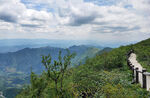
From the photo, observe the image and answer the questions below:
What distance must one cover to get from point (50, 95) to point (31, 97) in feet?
5.22

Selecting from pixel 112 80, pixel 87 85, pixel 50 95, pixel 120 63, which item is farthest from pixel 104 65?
pixel 50 95

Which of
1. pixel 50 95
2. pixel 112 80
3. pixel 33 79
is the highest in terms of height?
pixel 33 79

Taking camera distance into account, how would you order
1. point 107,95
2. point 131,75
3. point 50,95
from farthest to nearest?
point 131,75, point 50,95, point 107,95

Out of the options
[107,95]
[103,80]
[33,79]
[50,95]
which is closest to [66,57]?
[33,79]

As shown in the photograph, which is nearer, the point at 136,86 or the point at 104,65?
the point at 136,86

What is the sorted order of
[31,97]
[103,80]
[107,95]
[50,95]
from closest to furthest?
1. [107,95]
2. [31,97]
3. [50,95]
4. [103,80]

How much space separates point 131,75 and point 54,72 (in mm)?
6643

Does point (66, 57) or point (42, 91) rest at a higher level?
point (66, 57)

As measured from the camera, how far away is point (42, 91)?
625 cm

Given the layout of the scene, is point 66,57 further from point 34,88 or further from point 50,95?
point 50,95

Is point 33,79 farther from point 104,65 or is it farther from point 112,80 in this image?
point 104,65

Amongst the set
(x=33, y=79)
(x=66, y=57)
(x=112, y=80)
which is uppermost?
(x=66, y=57)

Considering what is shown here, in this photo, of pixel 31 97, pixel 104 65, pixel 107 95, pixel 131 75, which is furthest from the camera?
pixel 104 65

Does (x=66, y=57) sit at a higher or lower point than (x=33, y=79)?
higher
